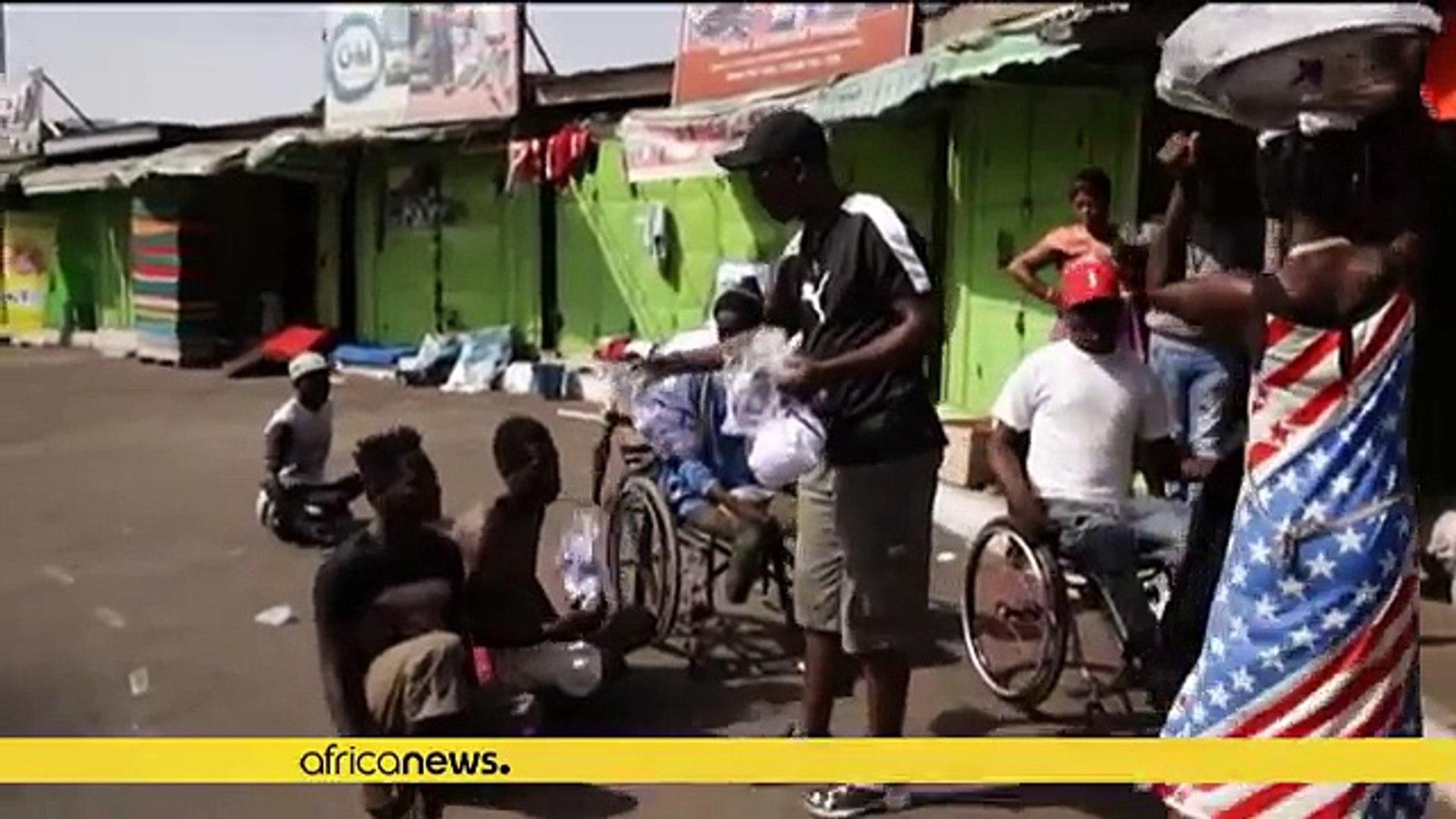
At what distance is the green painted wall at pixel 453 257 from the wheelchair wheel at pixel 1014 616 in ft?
3.86

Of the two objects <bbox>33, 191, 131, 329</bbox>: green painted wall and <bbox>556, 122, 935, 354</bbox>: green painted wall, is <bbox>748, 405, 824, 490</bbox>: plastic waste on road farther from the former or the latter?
<bbox>33, 191, 131, 329</bbox>: green painted wall

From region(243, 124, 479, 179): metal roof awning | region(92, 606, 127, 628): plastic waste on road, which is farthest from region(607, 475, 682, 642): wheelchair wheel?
region(92, 606, 127, 628): plastic waste on road

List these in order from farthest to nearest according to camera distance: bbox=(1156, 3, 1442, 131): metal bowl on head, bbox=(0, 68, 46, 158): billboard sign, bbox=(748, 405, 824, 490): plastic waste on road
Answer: bbox=(748, 405, 824, 490): plastic waste on road
bbox=(0, 68, 46, 158): billboard sign
bbox=(1156, 3, 1442, 131): metal bowl on head

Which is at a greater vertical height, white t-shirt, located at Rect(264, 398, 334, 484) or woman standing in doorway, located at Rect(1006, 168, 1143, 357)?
woman standing in doorway, located at Rect(1006, 168, 1143, 357)

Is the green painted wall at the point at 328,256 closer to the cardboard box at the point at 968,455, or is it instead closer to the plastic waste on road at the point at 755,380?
the plastic waste on road at the point at 755,380

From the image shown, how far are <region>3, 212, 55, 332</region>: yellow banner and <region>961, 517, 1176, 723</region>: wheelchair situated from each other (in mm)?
1901

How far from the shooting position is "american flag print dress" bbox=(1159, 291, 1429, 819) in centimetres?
164

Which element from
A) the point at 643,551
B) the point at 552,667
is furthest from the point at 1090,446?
the point at 552,667

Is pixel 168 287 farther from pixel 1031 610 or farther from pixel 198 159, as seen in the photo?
pixel 1031 610

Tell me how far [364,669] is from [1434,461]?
4146 mm

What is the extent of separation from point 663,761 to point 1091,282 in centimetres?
151

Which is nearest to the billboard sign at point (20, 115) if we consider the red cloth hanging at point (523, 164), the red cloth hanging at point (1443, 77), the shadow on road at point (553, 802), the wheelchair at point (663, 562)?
the red cloth hanging at point (523, 164)

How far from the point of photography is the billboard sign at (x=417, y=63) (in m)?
2.09

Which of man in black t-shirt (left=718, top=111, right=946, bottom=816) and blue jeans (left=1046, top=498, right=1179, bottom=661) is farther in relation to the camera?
blue jeans (left=1046, top=498, right=1179, bottom=661)
